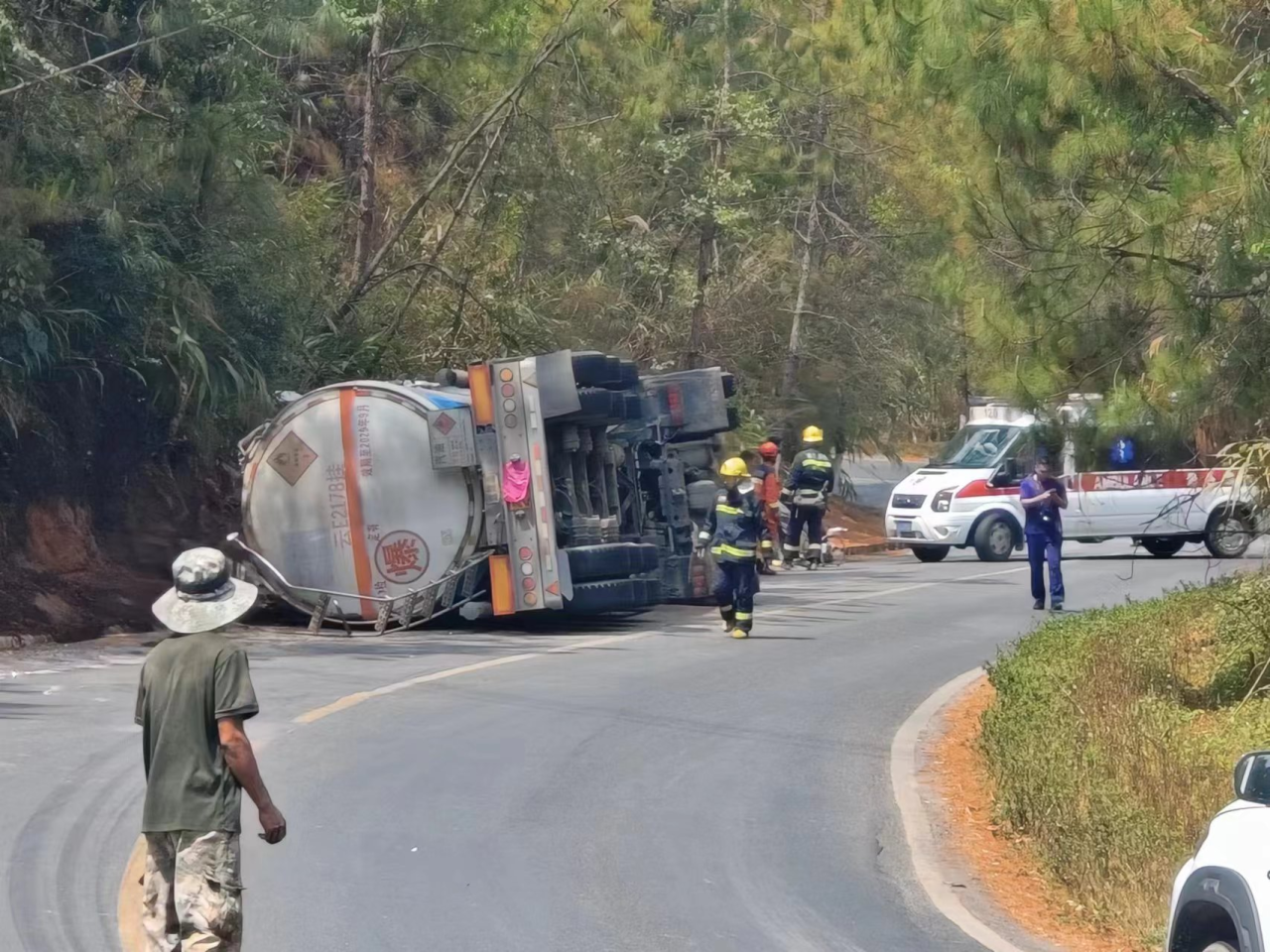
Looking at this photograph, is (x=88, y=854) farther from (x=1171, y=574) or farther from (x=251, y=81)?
(x=1171, y=574)

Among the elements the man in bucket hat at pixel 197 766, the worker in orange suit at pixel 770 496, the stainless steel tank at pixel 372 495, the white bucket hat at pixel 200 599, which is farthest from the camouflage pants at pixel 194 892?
the worker in orange suit at pixel 770 496

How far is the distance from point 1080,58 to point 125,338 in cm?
993

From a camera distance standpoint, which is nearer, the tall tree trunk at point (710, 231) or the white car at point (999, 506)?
the white car at point (999, 506)

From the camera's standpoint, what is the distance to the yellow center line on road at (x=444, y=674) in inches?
472

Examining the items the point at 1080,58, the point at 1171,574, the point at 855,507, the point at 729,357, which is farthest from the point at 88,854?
the point at 855,507

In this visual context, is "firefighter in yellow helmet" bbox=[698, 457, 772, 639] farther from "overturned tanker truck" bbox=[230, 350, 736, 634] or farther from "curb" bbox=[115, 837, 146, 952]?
"curb" bbox=[115, 837, 146, 952]

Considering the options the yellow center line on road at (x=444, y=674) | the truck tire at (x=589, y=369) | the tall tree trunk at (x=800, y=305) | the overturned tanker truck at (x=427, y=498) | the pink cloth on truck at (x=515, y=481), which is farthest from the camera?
the tall tree trunk at (x=800, y=305)

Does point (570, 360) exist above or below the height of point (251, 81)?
below

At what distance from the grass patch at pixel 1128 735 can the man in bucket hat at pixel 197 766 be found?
360 cm

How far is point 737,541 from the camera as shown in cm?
1638

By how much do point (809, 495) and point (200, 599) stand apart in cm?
1928

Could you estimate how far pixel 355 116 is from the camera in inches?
1011

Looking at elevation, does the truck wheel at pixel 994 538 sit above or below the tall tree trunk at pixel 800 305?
below

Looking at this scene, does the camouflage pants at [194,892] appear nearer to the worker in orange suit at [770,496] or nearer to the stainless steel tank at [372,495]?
the stainless steel tank at [372,495]
